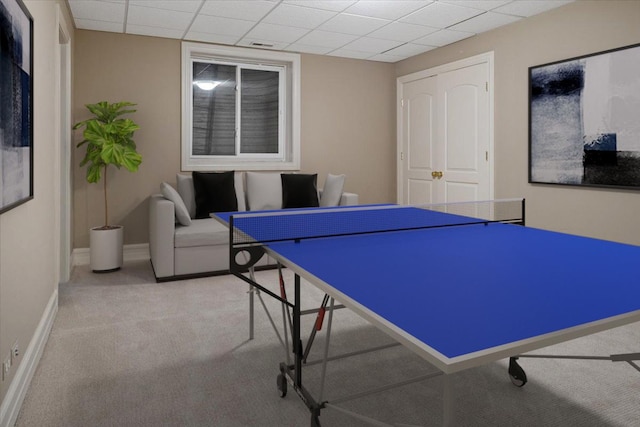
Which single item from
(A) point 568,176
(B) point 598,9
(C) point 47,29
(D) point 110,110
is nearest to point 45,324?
(C) point 47,29

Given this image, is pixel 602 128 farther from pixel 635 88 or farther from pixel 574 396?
pixel 574 396

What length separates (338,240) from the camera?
1979 millimetres

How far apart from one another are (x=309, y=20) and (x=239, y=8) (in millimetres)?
740

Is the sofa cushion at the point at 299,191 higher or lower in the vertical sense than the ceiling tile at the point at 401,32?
lower

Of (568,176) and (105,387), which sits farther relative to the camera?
(568,176)

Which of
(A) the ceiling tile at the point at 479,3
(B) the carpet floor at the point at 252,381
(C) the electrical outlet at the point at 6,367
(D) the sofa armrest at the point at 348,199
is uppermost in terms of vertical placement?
(A) the ceiling tile at the point at 479,3

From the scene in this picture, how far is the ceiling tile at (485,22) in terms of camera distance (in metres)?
4.47

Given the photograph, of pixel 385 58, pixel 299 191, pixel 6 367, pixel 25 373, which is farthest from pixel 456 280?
pixel 385 58

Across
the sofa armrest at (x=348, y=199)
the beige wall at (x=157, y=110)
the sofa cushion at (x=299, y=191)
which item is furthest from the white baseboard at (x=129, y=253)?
the sofa armrest at (x=348, y=199)

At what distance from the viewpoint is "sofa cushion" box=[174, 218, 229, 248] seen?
4.27 meters

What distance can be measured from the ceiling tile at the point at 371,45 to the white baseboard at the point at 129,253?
343 centimetres

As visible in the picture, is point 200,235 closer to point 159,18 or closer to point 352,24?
point 159,18

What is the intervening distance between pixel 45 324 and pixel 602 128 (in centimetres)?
446

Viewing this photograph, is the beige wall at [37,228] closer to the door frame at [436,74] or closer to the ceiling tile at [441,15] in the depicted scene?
the ceiling tile at [441,15]
